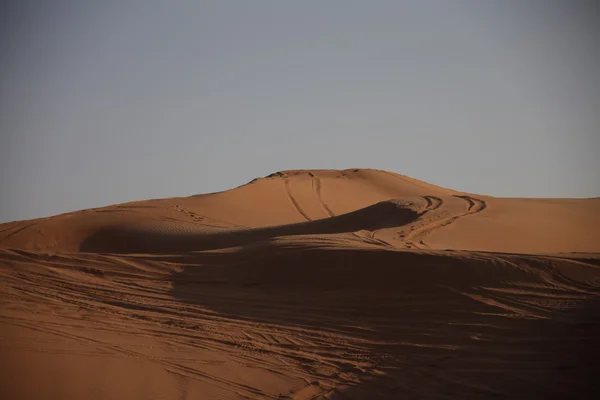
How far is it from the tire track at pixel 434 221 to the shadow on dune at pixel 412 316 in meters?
2.41

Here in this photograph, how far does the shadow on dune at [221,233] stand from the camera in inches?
610

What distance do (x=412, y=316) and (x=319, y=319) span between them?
1.19 m

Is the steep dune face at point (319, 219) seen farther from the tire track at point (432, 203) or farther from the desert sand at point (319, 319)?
the desert sand at point (319, 319)

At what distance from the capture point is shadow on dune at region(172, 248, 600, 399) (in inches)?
243

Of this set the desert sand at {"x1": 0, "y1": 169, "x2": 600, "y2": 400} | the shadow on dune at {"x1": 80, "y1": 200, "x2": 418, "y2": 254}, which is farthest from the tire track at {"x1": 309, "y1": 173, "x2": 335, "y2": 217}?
the desert sand at {"x1": 0, "y1": 169, "x2": 600, "y2": 400}

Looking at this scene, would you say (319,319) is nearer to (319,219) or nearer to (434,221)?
(434,221)

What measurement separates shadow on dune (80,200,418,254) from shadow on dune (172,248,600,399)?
4643 millimetres

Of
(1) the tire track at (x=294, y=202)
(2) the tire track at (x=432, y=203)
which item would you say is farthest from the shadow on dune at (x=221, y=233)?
(1) the tire track at (x=294, y=202)

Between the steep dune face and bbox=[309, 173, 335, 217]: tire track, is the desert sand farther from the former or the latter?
bbox=[309, 173, 335, 217]: tire track

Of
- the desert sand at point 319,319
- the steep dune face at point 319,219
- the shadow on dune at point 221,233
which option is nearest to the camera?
the desert sand at point 319,319

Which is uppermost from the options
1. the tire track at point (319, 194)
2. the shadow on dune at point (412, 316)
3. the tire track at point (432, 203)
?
the tire track at point (319, 194)

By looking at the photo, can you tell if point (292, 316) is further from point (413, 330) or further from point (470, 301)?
point (470, 301)

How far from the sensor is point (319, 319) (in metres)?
8.45

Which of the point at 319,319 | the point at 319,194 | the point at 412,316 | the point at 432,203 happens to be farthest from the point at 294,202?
the point at 412,316
